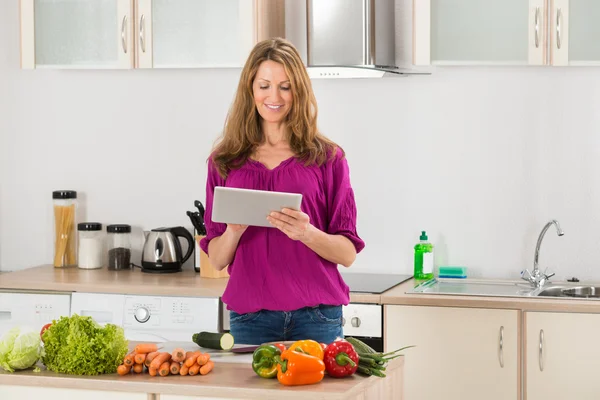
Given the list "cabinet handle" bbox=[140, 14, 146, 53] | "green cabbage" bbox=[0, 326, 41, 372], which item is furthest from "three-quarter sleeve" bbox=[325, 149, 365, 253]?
"cabinet handle" bbox=[140, 14, 146, 53]

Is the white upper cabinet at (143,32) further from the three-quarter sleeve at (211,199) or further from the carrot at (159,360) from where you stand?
the carrot at (159,360)

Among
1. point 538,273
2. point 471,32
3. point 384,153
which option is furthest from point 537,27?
point 538,273

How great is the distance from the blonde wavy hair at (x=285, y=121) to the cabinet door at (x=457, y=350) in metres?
0.98

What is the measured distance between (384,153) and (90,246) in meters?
1.39

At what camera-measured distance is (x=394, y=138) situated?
4262 mm

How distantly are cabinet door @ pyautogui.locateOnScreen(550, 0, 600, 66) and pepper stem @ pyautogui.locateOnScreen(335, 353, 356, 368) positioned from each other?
6.19ft

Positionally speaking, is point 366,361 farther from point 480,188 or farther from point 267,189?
point 480,188

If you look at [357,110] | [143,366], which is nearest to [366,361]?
[143,366]

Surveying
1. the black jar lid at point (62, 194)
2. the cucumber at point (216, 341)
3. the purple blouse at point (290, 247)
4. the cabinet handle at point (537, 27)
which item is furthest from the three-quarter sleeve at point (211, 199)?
the black jar lid at point (62, 194)

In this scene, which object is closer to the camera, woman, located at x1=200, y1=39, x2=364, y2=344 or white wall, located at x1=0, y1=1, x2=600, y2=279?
woman, located at x1=200, y1=39, x2=364, y2=344

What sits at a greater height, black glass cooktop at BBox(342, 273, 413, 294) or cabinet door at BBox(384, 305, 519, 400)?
black glass cooktop at BBox(342, 273, 413, 294)

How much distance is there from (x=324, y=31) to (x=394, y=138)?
660mm

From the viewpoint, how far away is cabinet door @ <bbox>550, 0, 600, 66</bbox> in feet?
12.3

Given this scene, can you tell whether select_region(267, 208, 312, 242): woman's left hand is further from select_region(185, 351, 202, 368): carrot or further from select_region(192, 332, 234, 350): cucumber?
select_region(185, 351, 202, 368): carrot
